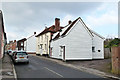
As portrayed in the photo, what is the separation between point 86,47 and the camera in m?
22.2

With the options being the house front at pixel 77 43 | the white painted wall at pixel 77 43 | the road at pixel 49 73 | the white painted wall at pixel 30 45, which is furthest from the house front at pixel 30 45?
the road at pixel 49 73

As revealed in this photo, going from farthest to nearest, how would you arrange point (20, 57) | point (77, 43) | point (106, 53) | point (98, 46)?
point (106, 53)
point (98, 46)
point (77, 43)
point (20, 57)

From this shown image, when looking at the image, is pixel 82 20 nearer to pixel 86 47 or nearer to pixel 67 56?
pixel 86 47

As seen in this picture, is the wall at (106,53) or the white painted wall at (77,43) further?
the wall at (106,53)

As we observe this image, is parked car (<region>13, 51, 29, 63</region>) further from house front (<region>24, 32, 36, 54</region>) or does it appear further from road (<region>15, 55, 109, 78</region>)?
house front (<region>24, 32, 36, 54</region>)

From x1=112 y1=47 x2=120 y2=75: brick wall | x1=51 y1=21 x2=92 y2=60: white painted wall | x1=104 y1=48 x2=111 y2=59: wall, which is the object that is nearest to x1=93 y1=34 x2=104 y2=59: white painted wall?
x1=104 y1=48 x2=111 y2=59: wall

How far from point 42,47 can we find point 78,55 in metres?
15.6

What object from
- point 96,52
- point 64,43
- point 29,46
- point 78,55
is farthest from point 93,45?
point 29,46

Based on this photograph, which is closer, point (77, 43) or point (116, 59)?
point (116, 59)

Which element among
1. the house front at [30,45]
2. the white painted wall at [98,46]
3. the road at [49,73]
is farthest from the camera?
the house front at [30,45]

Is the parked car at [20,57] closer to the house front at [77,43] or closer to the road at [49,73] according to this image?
the road at [49,73]

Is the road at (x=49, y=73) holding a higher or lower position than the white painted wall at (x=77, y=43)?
lower

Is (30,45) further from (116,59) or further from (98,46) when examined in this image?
(116,59)

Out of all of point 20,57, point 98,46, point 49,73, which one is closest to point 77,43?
point 98,46
